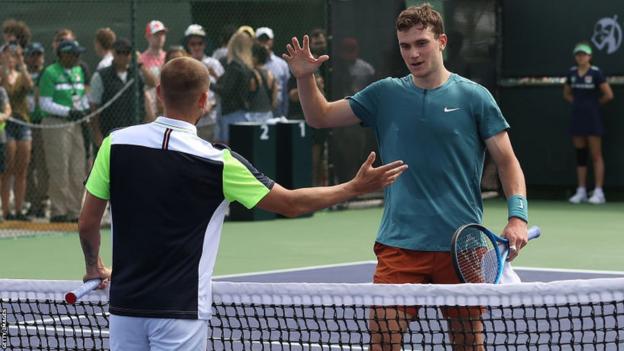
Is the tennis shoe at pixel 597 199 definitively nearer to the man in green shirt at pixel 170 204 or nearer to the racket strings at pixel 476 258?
the racket strings at pixel 476 258

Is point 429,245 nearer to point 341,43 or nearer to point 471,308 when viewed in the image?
point 471,308

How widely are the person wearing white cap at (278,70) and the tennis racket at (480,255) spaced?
11.2 m

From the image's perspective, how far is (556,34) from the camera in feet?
60.0

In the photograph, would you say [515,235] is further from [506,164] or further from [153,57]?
[153,57]

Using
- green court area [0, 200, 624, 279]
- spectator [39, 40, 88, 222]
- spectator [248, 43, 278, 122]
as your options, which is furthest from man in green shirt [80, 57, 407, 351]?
spectator [248, 43, 278, 122]

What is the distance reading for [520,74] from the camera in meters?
18.7

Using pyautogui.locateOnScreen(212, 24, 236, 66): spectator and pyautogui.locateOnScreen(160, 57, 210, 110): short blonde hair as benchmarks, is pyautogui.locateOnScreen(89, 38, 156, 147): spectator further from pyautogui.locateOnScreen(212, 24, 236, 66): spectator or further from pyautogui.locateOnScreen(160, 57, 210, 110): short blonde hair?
pyautogui.locateOnScreen(160, 57, 210, 110): short blonde hair

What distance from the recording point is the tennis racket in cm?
534

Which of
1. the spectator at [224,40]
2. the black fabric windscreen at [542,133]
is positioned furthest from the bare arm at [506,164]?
the black fabric windscreen at [542,133]

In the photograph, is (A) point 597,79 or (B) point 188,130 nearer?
(B) point 188,130

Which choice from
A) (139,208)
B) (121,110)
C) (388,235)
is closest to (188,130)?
(139,208)

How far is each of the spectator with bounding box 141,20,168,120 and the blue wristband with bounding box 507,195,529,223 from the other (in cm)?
967

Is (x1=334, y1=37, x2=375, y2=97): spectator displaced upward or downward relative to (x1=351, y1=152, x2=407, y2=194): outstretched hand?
downward

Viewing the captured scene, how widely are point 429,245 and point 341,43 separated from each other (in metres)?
11.6
